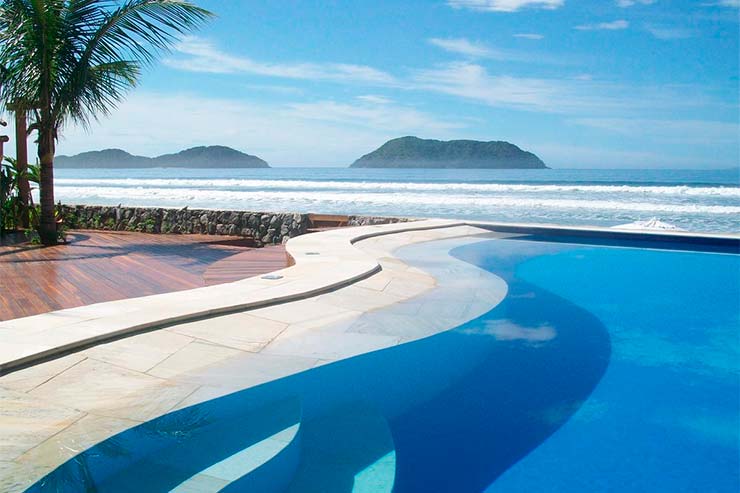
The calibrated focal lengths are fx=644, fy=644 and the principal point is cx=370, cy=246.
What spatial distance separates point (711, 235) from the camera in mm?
7191

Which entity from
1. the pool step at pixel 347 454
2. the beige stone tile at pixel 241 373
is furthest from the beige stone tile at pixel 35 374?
the pool step at pixel 347 454

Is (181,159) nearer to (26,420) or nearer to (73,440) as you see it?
(26,420)

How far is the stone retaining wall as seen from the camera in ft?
31.9

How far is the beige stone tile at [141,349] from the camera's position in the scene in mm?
2838

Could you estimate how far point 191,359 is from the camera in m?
2.95

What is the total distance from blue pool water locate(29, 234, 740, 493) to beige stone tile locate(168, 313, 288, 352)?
18.6 inches

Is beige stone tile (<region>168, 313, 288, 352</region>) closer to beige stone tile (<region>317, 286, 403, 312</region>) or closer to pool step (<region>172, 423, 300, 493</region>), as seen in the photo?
beige stone tile (<region>317, 286, 403, 312</region>)

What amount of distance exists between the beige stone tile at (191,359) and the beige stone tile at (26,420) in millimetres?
498

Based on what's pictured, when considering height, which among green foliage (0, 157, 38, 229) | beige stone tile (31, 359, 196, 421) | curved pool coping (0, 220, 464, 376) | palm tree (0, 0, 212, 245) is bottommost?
beige stone tile (31, 359, 196, 421)

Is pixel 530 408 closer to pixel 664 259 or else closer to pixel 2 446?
pixel 2 446

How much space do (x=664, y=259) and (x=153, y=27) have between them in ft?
21.2

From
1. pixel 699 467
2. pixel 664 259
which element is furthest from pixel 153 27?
pixel 699 467

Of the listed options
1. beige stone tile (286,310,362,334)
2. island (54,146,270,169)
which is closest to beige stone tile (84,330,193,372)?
beige stone tile (286,310,362,334)

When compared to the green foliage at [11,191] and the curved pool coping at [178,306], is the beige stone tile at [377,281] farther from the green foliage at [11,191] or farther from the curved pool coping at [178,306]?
the green foliage at [11,191]
